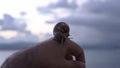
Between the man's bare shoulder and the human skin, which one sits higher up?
the man's bare shoulder

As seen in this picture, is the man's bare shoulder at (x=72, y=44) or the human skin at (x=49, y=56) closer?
the human skin at (x=49, y=56)

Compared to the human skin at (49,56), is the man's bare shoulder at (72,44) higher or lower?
higher

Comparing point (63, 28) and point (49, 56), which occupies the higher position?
point (63, 28)

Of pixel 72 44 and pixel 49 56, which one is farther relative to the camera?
pixel 72 44

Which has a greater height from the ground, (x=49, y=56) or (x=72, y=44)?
(x=72, y=44)

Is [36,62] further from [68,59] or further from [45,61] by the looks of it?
[68,59]

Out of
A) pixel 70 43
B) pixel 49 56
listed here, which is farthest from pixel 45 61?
pixel 70 43

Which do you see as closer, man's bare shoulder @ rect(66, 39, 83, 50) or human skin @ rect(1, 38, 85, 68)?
human skin @ rect(1, 38, 85, 68)
